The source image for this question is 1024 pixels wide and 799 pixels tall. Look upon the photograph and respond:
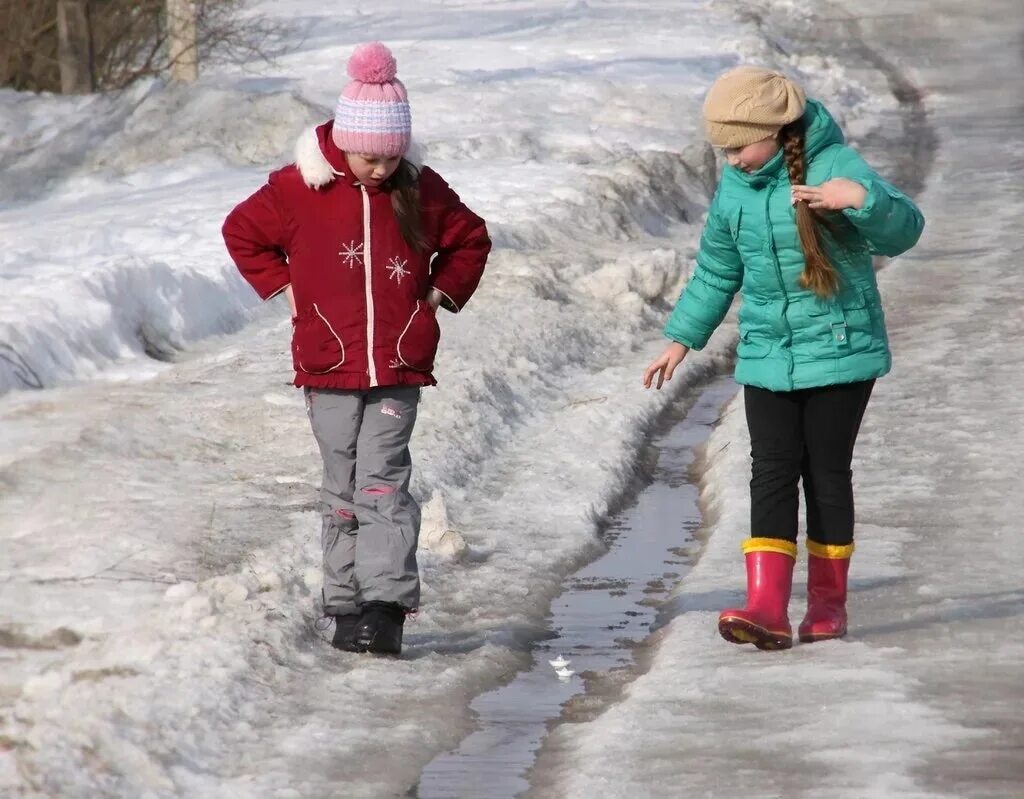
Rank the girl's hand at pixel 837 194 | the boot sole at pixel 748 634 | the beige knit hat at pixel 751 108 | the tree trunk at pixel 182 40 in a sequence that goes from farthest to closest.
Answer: the tree trunk at pixel 182 40, the boot sole at pixel 748 634, the beige knit hat at pixel 751 108, the girl's hand at pixel 837 194

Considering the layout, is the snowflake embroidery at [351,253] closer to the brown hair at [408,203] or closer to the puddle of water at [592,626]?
the brown hair at [408,203]

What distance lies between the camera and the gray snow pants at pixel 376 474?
533 centimetres

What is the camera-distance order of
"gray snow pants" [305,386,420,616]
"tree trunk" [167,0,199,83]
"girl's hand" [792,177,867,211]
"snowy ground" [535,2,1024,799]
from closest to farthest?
"snowy ground" [535,2,1024,799], "girl's hand" [792,177,867,211], "gray snow pants" [305,386,420,616], "tree trunk" [167,0,199,83]

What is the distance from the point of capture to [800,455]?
533 cm

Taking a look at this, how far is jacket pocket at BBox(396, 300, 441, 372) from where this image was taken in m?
5.23

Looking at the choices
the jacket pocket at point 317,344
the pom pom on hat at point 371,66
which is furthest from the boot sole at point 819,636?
the pom pom on hat at point 371,66

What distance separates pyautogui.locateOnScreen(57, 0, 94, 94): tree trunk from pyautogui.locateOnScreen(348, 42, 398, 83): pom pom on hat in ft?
48.2

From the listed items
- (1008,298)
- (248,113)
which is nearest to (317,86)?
(248,113)

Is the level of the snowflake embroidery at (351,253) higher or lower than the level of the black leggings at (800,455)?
higher

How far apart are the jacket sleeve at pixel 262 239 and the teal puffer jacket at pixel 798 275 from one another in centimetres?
125

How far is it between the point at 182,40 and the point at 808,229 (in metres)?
16.2

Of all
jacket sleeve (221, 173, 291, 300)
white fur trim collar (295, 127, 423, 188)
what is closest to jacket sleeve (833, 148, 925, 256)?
white fur trim collar (295, 127, 423, 188)

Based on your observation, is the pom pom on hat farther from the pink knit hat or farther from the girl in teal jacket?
the girl in teal jacket

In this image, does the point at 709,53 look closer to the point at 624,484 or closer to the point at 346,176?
the point at 624,484
